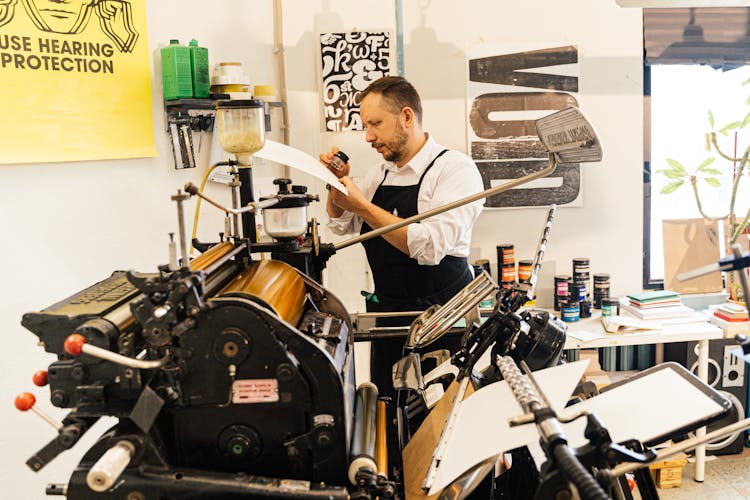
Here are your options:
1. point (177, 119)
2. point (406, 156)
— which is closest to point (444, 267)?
point (406, 156)

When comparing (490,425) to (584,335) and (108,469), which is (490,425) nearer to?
(108,469)

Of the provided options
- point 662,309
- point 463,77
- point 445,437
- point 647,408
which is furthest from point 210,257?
point 662,309

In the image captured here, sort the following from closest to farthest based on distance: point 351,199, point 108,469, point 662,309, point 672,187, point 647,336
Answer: point 108,469
point 351,199
point 647,336
point 662,309
point 672,187

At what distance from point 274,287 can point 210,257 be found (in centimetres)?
14

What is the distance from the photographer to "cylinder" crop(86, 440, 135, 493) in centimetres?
97

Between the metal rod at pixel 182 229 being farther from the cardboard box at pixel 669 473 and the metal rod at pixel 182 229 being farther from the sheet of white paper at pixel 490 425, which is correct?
the cardboard box at pixel 669 473

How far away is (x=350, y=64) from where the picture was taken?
3586 millimetres

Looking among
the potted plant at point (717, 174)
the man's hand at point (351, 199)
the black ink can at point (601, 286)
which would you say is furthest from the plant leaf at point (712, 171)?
the man's hand at point (351, 199)

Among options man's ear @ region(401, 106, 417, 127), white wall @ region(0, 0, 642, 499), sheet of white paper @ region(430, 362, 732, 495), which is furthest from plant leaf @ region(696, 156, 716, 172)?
sheet of white paper @ region(430, 362, 732, 495)

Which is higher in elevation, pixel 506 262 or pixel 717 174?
pixel 717 174

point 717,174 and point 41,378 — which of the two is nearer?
point 41,378

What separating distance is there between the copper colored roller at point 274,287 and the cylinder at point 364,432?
213mm

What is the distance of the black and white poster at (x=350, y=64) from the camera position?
3.58 meters

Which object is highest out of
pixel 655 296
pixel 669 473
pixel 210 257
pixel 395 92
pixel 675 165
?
pixel 395 92
